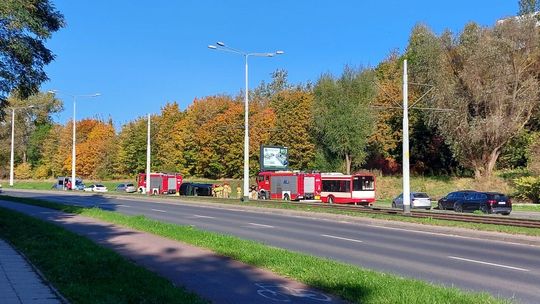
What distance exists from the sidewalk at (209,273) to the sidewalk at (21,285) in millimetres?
2017

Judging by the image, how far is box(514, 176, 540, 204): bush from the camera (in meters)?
45.5

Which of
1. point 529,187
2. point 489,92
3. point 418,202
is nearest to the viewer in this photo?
point 418,202

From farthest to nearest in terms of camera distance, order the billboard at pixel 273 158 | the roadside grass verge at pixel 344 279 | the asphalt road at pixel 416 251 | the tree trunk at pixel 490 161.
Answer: the billboard at pixel 273 158, the tree trunk at pixel 490 161, the asphalt road at pixel 416 251, the roadside grass verge at pixel 344 279

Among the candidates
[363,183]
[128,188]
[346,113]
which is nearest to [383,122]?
[346,113]

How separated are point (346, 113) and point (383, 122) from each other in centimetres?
Answer: 645

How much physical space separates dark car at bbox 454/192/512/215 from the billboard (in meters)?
23.6

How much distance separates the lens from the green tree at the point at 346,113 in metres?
62.1

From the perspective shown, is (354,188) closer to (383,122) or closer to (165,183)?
(383,122)

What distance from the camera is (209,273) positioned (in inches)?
408

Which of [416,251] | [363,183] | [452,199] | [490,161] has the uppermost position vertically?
[490,161]

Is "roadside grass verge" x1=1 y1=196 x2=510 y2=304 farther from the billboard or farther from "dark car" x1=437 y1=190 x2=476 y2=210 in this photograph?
the billboard

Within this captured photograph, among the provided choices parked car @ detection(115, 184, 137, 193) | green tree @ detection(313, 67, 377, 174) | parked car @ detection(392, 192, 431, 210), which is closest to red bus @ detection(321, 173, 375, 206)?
parked car @ detection(392, 192, 431, 210)

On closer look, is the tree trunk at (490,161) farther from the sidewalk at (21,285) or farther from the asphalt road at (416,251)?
the sidewalk at (21,285)

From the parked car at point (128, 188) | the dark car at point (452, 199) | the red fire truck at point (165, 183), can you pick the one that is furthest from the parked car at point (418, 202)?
the parked car at point (128, 188)
